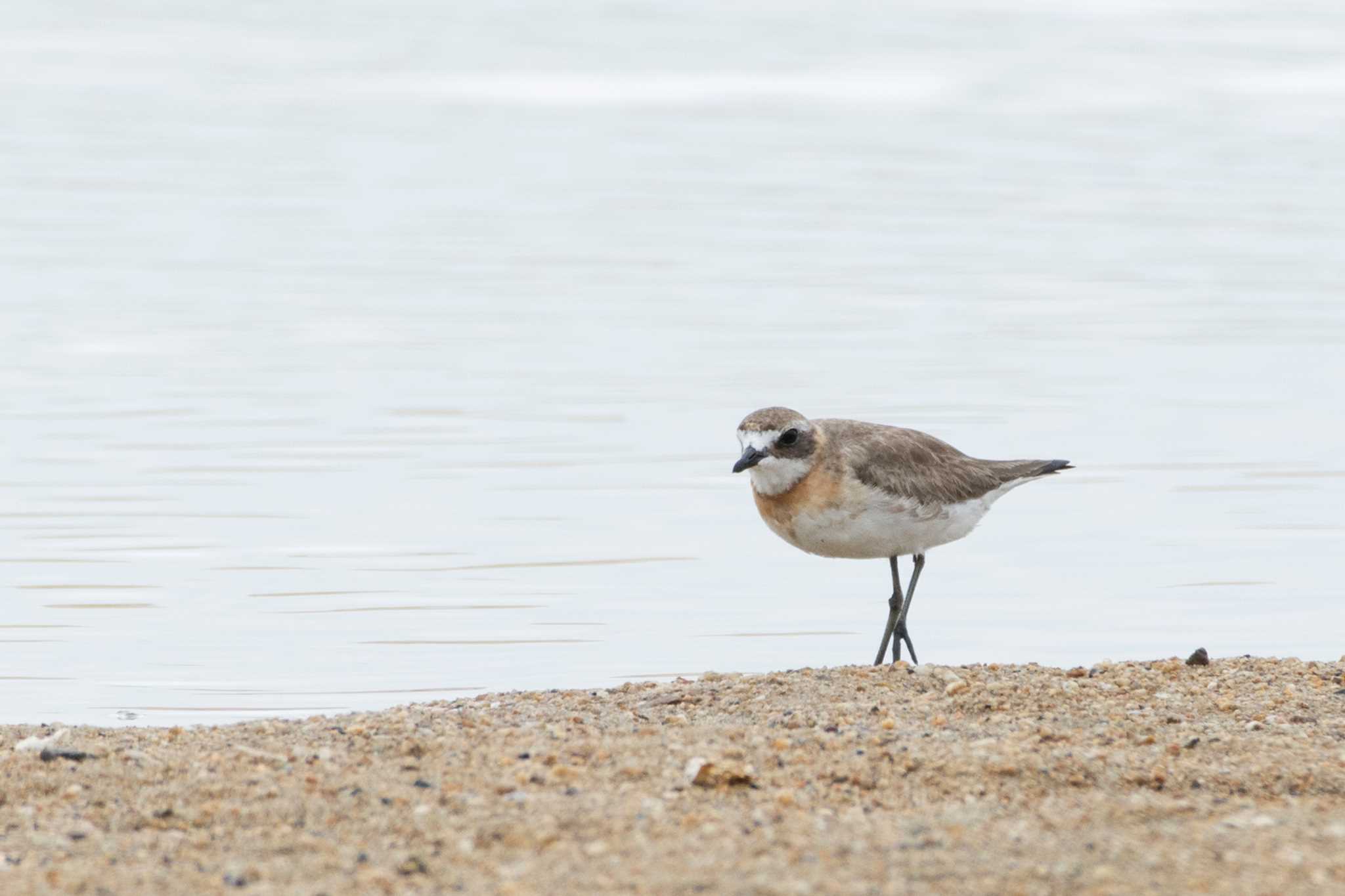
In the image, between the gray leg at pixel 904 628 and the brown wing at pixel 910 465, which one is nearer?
the brown wing at pixel 910 465

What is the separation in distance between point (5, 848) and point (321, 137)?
33366 millimetres

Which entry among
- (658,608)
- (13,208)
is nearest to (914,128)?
(13,208)

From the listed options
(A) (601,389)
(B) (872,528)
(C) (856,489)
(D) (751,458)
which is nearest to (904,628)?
(B) (872,528)

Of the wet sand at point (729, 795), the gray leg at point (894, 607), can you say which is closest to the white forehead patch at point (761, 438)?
the gray leg at point (894, 607)

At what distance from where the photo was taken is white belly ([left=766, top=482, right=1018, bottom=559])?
923 cm

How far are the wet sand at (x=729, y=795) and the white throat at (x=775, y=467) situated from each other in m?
1.29

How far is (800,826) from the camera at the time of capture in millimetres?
5758

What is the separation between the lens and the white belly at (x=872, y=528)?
923cm

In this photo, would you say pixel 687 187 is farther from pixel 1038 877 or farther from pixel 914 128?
pixel 1038 877

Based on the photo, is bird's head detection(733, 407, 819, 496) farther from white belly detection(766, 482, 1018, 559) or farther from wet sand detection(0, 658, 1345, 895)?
wet sand detection(0, 658, 1345, 895)

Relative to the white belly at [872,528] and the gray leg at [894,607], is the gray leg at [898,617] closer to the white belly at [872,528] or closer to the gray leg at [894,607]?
the gray leg at [894,607]

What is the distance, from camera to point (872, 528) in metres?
9.31

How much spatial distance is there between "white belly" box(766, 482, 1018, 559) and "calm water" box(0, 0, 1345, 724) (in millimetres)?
962

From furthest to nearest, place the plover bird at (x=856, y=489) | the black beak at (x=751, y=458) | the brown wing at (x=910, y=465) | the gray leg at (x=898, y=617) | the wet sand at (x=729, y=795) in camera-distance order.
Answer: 1. the gray leg at (x=898, y=617)
2. the brown wing at (x=910, y=465)
3. the plover bird at (x=856, y=489)
4. the black beak at (x=751, y=458)
5. the wet sand at (x=729, y=795)
